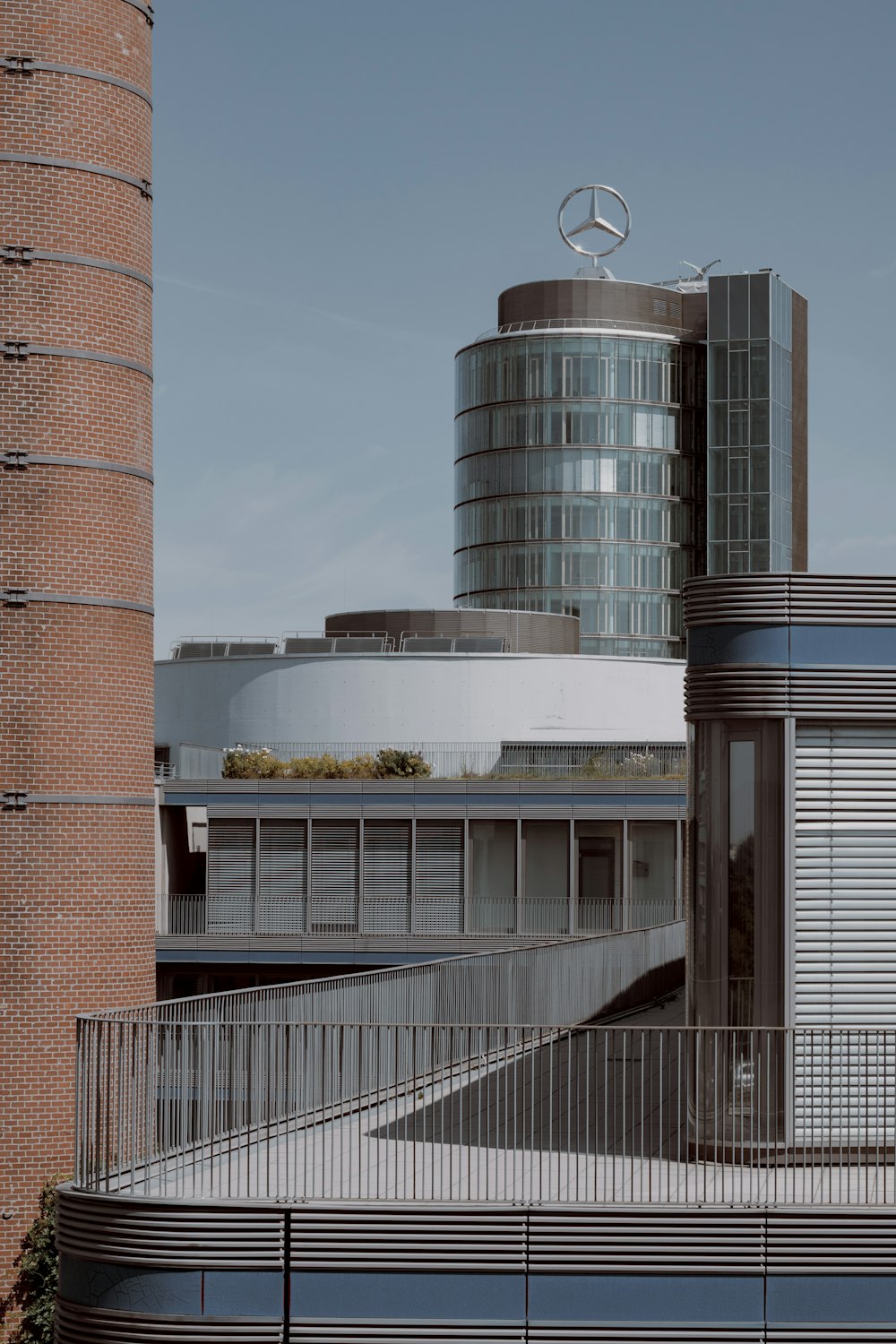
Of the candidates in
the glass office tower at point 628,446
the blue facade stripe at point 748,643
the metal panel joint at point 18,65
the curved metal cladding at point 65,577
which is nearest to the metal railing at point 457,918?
the curved metal cladding at point 65,577

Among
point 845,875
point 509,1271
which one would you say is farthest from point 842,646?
point 509,1271

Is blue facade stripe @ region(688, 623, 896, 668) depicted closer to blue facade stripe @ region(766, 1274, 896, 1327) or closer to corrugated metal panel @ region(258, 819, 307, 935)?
blue facade stripe @ region(766, 1274, 896, 1327)

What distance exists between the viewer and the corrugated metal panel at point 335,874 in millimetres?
50500

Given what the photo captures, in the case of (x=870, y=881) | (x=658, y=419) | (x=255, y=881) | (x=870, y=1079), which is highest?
(x=658, y=419)

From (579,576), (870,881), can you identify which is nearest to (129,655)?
(870,881)

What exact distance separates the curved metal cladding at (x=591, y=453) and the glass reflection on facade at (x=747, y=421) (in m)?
2.46

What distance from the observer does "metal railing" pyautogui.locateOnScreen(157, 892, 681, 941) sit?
165ft

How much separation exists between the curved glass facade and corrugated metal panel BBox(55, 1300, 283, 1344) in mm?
91288

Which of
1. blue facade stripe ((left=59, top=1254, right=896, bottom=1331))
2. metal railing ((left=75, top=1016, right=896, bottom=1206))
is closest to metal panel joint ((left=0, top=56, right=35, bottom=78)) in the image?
metal railing ((left=75, top=1016, right=896, bottom=1206))

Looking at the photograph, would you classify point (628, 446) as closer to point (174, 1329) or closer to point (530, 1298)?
point (530, 1298)

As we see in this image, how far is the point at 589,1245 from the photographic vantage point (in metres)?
15.6

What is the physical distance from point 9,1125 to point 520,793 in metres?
28.3

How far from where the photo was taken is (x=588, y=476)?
349ft

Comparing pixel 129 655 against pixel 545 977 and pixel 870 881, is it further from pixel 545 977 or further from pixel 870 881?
pixel 870 881
